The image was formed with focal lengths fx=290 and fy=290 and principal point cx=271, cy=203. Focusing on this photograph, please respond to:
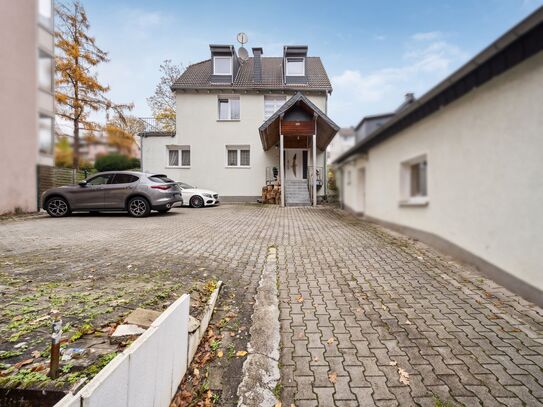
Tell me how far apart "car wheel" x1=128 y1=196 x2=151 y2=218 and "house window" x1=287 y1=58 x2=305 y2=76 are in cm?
1347

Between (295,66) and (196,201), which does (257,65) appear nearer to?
(295,66)

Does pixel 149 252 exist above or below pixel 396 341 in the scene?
above

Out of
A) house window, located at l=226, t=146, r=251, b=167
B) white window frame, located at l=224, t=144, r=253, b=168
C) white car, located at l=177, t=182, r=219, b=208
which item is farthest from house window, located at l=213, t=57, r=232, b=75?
white car, located at l=177, t=182, r=219, b=208

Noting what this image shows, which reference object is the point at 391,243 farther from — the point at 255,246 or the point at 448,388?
the point at 448,388

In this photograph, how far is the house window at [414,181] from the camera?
22.1 ft

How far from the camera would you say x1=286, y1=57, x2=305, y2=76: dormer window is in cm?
1917

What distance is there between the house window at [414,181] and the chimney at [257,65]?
14128 millimetres

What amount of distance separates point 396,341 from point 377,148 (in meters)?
7.89

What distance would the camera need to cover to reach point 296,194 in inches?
642

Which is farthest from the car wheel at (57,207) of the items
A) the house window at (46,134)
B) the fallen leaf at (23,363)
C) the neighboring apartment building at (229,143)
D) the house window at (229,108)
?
the house window at (46,134)

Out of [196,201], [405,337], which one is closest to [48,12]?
[405,337]

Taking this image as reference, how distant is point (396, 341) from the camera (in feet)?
9.20

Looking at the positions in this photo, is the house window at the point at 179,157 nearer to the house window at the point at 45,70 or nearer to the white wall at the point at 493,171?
the white wall at the point at 493,171

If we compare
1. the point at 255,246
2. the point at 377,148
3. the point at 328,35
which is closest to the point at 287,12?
the point at 328,35
